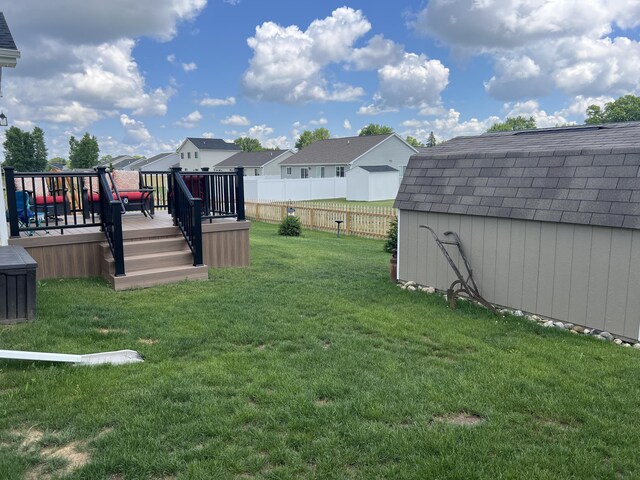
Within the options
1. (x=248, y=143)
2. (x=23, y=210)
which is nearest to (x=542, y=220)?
(x=23, y=210)

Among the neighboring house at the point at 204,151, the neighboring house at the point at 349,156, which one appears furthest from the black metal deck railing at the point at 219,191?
the neighboring house at the point at 204,151

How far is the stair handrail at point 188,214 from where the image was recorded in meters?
7.41

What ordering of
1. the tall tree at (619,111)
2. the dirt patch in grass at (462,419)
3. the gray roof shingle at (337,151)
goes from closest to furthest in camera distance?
1. the dirt patch in grass at (462,419)
2. the gray roof shingle at (337,151)
3. the tall tree at (619,111)

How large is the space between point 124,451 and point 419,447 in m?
1.64

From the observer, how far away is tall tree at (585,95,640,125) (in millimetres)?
58812

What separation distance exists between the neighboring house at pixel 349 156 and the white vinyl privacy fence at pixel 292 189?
4.53 meters

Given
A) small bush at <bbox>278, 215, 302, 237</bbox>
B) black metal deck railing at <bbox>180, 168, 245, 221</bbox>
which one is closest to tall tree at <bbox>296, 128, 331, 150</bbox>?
small bush at <bbox>278, 215, 302, 237</bbox>

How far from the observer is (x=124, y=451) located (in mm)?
2775

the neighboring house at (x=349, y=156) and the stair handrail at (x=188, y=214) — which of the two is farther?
the neighboring house at (x=349, y=156)

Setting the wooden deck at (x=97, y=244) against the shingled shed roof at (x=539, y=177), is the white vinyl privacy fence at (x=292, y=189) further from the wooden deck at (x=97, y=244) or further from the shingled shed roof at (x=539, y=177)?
the shingled shed roof at (x=539, y=177)

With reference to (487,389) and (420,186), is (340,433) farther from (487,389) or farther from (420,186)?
(420,186)

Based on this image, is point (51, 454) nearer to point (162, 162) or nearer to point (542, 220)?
point (542, 220)

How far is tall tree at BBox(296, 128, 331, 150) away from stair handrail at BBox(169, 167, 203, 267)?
67.4m

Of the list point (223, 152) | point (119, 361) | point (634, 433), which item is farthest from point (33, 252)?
point (223, 152)
